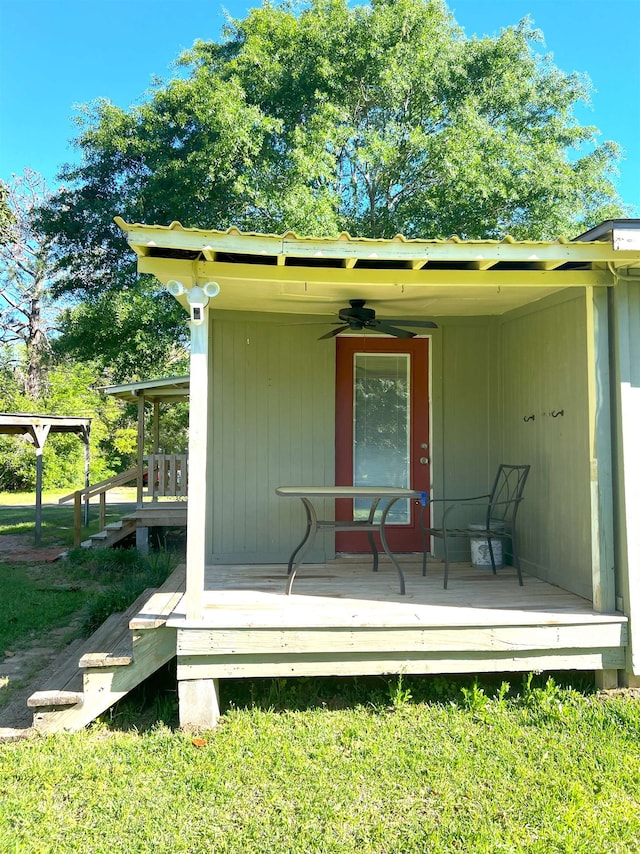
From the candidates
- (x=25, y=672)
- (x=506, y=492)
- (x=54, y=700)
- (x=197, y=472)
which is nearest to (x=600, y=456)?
(x=506, y=492)

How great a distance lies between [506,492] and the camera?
498 cm

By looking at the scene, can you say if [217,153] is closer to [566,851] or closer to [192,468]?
[192,468]

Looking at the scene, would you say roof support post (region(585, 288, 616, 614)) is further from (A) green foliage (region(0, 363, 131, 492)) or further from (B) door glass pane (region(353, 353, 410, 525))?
(A) green foliage (region(0, 363, 131, 492))

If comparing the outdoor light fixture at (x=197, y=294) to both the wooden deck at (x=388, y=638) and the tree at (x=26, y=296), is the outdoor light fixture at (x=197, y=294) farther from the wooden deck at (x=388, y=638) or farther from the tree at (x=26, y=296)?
the tree at (x=26, y=296)

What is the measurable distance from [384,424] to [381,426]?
3 centimetres

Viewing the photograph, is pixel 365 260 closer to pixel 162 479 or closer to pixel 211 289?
pixel 211 289

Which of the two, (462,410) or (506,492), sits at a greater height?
(462,410)

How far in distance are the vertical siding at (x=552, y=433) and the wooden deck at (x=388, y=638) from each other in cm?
59

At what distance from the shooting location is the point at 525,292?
4.13m

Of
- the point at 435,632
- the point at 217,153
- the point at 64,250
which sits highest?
the point at 217,153

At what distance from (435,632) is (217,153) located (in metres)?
9.34

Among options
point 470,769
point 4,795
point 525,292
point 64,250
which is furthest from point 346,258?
point 64,250

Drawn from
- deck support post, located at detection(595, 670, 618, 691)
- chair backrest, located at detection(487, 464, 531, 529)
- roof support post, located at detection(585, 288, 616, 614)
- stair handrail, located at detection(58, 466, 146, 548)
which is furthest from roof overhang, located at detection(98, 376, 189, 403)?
deck support post, located at detection(595, 670, 618, 691)

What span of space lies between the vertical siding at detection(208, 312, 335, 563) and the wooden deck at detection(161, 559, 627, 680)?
1.30m
